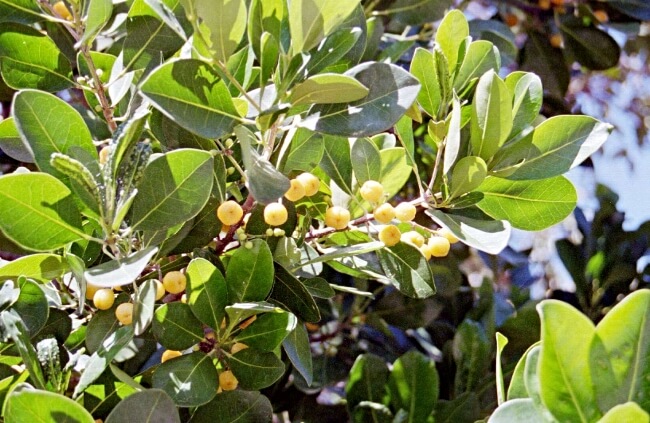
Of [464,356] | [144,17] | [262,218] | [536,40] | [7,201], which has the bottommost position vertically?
[464,356]

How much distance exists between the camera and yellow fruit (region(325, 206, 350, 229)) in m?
0.98

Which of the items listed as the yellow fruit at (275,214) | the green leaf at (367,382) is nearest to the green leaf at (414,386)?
the green leaf at (367,382)

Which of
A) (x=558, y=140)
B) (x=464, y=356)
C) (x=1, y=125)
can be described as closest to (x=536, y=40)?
(x=464, y=356)

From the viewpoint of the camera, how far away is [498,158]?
97 centimetres

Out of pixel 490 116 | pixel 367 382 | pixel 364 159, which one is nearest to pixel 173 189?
pixel 364 159

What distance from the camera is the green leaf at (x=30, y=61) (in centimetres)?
107

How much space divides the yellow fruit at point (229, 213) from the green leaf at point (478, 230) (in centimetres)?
26

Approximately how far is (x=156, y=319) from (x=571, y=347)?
52cm

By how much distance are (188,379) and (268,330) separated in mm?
117

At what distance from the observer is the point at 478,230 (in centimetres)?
94

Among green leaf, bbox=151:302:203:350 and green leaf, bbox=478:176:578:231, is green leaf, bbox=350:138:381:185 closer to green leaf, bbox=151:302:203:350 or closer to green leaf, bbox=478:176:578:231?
green leaf, bbox=478:176:578:231

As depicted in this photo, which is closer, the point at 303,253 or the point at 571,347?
the point at 571,347

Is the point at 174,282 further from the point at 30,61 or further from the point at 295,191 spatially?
the point at 30,61

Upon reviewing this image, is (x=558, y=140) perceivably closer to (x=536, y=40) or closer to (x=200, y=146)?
(x=200, y=146)
